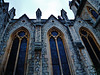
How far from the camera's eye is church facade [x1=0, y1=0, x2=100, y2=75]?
5.76m

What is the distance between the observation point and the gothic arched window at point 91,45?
22.4ft

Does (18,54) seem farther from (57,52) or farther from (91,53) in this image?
(91,53)

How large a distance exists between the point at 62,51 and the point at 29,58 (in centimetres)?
297

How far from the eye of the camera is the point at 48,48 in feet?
23.0

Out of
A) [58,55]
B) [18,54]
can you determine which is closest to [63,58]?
[58,55]

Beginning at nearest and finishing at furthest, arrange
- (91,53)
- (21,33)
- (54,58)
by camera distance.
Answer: (54,58) → (91,53) → (21,33)

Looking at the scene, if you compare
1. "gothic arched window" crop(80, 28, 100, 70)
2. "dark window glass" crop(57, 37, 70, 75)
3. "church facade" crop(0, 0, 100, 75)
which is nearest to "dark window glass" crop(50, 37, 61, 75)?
"church facade" crop(0, 0, 100, 75)

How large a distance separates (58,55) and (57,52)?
332 mm

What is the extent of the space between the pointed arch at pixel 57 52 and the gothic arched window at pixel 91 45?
243 centimetres

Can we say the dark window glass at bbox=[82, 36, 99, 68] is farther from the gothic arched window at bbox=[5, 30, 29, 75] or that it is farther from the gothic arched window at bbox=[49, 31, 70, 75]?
the gothic arched window at bbox=[5, 30, 29, 75]

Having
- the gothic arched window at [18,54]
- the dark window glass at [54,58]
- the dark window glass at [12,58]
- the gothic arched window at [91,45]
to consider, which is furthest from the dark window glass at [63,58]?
the dark window glass at [12,58]

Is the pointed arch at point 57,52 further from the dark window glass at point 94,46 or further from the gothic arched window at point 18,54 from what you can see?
the dark window glass at point 94,46

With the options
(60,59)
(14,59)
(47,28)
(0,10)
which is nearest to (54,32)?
(47,28)

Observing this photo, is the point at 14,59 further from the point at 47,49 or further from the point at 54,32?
the point at 54,32
